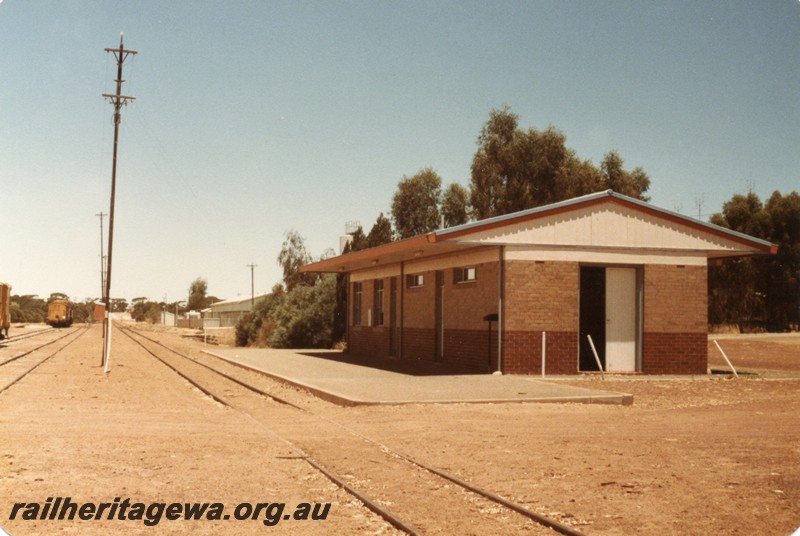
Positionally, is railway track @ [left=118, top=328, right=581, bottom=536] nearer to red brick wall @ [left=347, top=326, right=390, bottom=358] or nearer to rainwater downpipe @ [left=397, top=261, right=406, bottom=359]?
rainwater downpipe @ [left=397, top=261, right=406, bottom=359]

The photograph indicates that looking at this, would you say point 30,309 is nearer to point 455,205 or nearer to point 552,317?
point 455,205

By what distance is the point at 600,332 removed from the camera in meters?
21.4

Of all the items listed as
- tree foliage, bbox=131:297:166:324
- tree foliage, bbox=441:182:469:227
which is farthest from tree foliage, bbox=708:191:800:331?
tree foliage, bbox=131:297:166:324

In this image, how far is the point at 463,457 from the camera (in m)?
9.48

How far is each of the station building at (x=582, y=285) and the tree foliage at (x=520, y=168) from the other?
28730 millimetres

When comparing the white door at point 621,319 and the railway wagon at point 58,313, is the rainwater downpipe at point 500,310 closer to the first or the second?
the white door at point 621,319

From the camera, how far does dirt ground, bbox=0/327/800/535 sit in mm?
6781

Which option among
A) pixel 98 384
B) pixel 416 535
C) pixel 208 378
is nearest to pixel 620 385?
pixel 208 378

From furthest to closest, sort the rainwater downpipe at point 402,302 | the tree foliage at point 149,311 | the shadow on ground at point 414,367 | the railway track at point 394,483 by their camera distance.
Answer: the tree foliage at point 149,311, the rainwater downpipe at point 402,302, the shadow on ground at point 414,367, the railway track at point 394,483

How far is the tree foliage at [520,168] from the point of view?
167 feet

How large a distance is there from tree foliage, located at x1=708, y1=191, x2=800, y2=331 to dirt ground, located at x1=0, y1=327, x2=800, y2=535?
115 feet

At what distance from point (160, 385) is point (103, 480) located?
461 inches

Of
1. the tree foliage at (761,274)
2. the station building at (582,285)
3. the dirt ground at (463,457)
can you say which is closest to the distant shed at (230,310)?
the tree foliage at (761,274)

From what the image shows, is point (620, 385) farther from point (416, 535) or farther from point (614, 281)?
point (416, 535)
